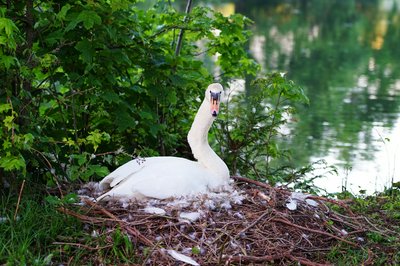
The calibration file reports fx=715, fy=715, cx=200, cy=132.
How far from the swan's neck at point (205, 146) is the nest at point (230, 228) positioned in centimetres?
20

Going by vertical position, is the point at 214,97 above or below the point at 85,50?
below

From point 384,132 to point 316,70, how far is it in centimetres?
747

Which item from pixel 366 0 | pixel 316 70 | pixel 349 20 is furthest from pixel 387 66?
pixel 366 0

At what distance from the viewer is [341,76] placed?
20.4 meters

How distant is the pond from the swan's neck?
3029 mm

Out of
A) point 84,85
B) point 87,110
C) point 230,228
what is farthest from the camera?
point 87,110

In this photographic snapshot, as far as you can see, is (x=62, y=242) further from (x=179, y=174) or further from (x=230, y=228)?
(x=230, y=228)

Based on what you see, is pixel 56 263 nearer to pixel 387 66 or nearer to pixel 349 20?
pixel 387 66

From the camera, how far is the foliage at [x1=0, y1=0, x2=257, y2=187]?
541 cm

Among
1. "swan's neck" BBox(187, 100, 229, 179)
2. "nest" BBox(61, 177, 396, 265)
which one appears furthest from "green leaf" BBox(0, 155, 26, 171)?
"swan's neck" BBox(187, 100, 229, 179)

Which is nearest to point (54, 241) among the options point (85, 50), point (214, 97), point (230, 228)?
point (230, 228)

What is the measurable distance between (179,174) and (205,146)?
1.41 ft

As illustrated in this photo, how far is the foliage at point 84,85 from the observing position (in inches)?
213

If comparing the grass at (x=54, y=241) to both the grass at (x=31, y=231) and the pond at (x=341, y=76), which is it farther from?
the pond at (x=341, y=76)
